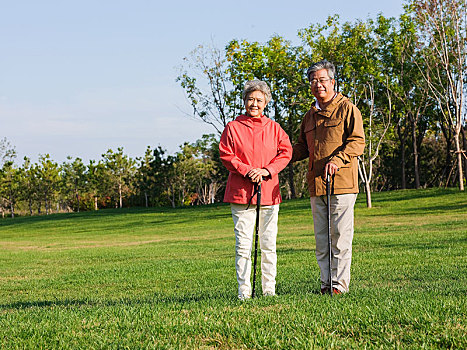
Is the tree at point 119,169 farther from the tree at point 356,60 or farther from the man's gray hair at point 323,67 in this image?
the man's gray hair at point 323,67

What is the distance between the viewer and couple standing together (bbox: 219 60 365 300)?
562cm

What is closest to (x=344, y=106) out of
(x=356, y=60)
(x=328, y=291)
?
(x=328, y=291)

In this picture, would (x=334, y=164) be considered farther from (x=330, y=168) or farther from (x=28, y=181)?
(x=28, y=181)

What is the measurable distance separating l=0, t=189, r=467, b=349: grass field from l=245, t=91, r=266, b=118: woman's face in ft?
6.12

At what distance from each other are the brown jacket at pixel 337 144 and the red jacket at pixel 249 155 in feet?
1.25

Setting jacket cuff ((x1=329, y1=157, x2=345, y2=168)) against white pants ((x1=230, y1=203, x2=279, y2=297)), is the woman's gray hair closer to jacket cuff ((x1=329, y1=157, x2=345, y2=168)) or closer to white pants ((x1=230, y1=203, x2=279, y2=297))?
jacket cuff ((x1=329, y1=157, x2=345, y2=168))

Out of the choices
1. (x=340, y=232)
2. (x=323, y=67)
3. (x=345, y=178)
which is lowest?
(x=340, y=232)

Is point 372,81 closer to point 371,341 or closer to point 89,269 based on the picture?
point 89,269

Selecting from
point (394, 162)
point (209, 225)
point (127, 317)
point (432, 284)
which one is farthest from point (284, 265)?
point (394, 162)

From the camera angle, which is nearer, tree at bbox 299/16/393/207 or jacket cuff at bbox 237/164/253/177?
jacket cuff at bbox 237/164/253/177

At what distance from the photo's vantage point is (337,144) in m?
5.81

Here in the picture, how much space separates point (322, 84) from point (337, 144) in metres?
0.66

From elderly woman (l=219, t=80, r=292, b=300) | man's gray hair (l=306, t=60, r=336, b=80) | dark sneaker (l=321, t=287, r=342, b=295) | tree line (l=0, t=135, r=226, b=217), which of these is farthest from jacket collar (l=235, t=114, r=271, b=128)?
tree line (l=0, t=135, r=226, b=217)

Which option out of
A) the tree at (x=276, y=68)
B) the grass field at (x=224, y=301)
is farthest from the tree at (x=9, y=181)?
the grass field at (x=224, y=301)
